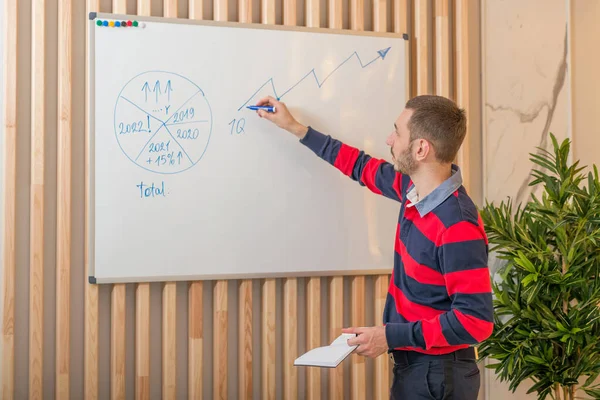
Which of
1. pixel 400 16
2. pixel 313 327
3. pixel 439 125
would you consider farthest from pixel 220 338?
pixel 400 16

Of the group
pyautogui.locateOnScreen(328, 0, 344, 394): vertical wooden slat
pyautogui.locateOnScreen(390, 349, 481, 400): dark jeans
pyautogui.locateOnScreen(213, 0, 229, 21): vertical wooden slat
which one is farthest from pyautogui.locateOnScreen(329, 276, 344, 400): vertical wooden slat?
pyautogui.locateOnScreen(213, 0, 229, 21): vertical wooden slat

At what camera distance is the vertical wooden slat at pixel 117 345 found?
97.6 inches

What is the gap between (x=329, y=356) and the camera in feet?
6.06

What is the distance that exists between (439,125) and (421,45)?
0.99 metres

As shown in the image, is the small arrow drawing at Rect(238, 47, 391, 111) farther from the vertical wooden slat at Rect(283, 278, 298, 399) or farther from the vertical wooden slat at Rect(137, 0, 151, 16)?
the vertical wooden slat at Rect(283, 278, 298, 399)

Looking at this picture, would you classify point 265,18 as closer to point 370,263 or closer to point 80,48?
point 80,48

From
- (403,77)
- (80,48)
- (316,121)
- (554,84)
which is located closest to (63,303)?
(80,48)

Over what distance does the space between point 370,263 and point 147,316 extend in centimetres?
96

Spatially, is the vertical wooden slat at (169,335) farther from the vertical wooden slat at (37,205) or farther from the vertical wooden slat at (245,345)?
the vertical wooden slat at (37,205)

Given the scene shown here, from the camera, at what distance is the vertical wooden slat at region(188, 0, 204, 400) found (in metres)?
2.56

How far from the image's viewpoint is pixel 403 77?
2.80m

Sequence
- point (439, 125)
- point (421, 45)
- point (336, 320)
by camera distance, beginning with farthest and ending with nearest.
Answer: point (421, 45) < point (336, 320) < point (439, 125)

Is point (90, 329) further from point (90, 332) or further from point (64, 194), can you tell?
point (64, 194)

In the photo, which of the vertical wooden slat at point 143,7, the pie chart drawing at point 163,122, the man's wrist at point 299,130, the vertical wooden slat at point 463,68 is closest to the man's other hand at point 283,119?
the man's wrist at point 299,130
